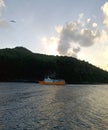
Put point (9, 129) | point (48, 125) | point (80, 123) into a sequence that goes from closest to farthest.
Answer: point (9, 129) < point (48, 125) < point (80, 123)

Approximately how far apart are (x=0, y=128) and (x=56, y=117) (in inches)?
565

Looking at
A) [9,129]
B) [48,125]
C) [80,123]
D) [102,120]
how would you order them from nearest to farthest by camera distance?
1. [9,129]
2. [48,125]
3. [80,123]
4. [102,120]

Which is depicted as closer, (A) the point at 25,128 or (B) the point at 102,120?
(A) the point at 25,128

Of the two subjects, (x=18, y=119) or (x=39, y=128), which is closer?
(x=39, y=128)

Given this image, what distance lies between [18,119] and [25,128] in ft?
22.5

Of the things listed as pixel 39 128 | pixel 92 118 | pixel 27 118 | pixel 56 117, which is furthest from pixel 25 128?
pixel 92 118

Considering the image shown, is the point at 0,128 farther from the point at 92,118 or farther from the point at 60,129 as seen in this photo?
the point at 92,118

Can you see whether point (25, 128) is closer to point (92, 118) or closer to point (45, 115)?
point (45, 115)

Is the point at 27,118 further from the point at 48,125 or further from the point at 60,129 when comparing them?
the point at 60,129

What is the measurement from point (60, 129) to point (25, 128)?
208 inches

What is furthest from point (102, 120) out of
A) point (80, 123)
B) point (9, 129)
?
point (9, 129)

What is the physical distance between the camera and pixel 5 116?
4853cm

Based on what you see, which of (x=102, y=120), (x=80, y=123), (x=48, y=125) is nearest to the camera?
(x=48, y=125)

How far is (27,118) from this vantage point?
4819cm
